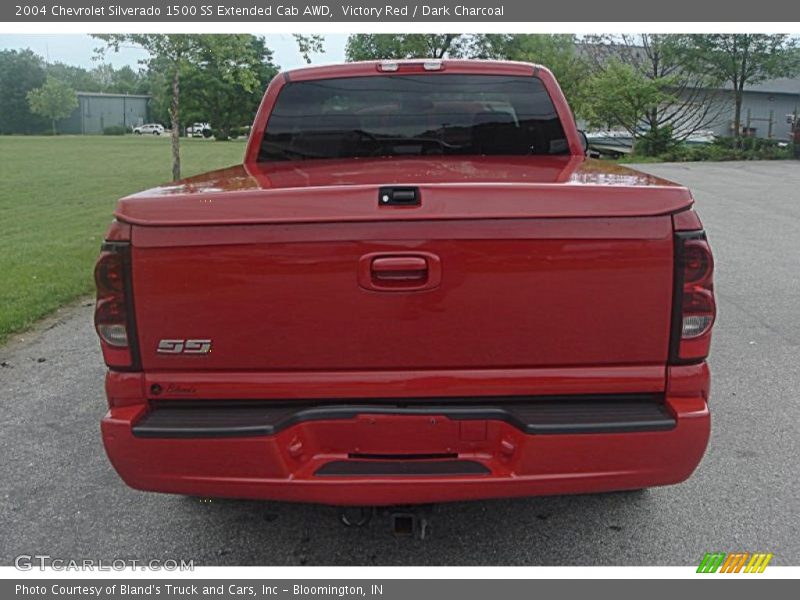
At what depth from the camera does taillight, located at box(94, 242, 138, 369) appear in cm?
242

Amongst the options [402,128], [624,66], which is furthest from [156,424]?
[624,66]

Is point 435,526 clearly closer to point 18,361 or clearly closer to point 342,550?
point 342,550

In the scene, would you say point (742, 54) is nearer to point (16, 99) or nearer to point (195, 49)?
point (195, 49)

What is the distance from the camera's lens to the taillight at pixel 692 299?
2.35m

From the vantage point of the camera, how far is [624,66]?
1140 inches

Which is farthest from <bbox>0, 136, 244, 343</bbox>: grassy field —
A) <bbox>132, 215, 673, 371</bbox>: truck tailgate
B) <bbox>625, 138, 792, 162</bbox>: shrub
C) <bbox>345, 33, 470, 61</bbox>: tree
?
<bbox>625, 138, 792, 162</bbox>: shrub

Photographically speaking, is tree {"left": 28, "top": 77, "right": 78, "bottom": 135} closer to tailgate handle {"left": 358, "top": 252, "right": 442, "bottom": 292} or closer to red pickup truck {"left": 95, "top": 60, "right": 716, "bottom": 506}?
red pickup truck {"left": 95, "top": 60, "right": 716, "bottom": 506}

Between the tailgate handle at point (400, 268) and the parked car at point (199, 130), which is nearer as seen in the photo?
the tailgate handle at point (400, 268)

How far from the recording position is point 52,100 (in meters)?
97.4

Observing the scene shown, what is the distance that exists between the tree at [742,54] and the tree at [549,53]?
4.91 metres

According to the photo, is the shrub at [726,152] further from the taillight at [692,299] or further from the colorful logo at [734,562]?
the taillight at [692,299]

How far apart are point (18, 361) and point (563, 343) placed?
453cm

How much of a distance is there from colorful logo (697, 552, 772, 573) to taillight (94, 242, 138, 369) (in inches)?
93.0

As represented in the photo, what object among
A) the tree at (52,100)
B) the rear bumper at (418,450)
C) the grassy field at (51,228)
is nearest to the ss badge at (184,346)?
the rear bumper at (418,450)
